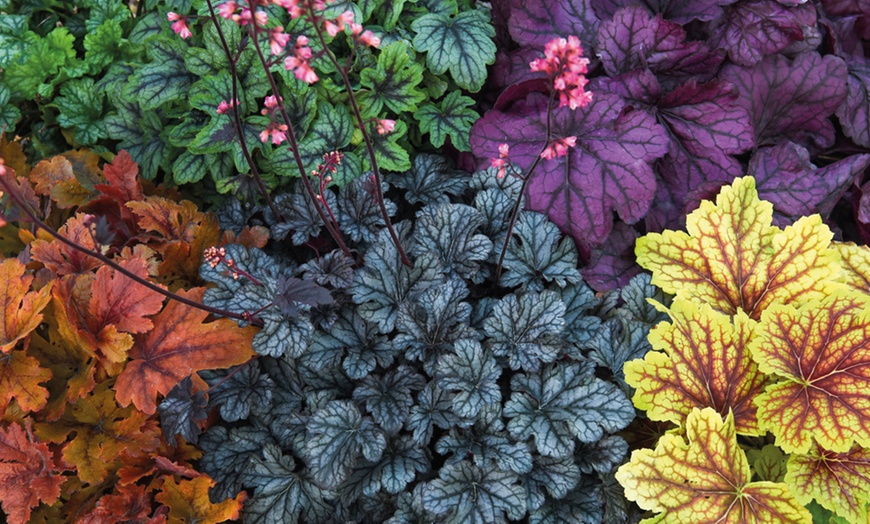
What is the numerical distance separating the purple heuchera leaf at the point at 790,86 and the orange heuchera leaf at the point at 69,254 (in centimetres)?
179

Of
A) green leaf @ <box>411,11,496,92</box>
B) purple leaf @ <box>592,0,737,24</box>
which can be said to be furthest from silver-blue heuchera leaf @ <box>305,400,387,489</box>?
purple leaf @ <box>592,0,737,24</box>

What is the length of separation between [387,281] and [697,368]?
74cm

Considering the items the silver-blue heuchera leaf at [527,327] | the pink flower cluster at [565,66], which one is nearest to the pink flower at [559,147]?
the pink flower cluster at [565,66]

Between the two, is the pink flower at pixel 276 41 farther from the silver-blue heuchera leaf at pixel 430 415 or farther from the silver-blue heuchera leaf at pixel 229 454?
the silver-blue heuchera leaf at pixel 229 454

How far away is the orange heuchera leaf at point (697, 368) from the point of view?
1.48m

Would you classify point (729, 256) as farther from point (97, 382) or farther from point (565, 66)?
point (97, 382)

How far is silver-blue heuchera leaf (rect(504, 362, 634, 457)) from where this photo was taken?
1.48 m

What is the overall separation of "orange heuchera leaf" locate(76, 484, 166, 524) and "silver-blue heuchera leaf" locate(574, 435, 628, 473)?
3.16 ft

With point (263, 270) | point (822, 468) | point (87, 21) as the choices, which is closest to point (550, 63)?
point (263, 270)

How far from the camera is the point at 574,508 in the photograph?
1.55 metres

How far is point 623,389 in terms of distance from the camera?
5.31ft

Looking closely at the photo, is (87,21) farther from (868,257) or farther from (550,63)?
(868,257)

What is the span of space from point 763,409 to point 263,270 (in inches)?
46.5

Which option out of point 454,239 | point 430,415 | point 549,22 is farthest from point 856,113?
point 430,415
